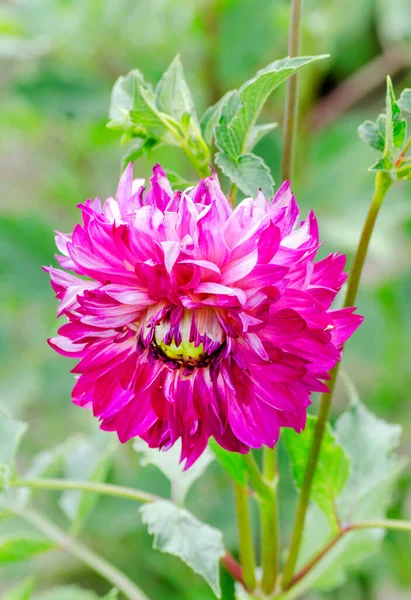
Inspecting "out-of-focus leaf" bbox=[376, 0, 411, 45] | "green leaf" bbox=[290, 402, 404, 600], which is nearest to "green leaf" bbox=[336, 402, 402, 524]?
"green leaf" bbox=[290, 402, 404, 600]

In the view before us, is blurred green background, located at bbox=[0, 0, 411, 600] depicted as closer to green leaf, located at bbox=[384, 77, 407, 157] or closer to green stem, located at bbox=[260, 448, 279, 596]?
green stem, located at bbox=[260, 448, 279, 596]

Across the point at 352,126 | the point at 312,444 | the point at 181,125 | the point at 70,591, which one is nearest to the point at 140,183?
the point at 181,125

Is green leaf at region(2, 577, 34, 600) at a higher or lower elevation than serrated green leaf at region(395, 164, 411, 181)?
lower

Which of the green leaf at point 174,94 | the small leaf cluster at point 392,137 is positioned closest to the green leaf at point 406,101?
the small leaf cluster at point 392,137

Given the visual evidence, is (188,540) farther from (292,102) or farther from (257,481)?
(292,102)

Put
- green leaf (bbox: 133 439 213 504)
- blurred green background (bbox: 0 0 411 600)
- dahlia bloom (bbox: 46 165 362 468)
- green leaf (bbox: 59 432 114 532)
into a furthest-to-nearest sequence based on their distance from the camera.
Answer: blurred green background (bbox: 0 0 411 600) → green leaf (bbox: 59 432 114 532) → green leaf (bbox: 133 439 213 504) → dahlia bloom (bbox: 46 165 362 468)

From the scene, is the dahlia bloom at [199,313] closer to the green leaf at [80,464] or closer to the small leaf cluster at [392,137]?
the small leaf cluster at [392,137]

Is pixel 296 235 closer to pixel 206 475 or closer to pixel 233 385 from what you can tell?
pixel 233 385
